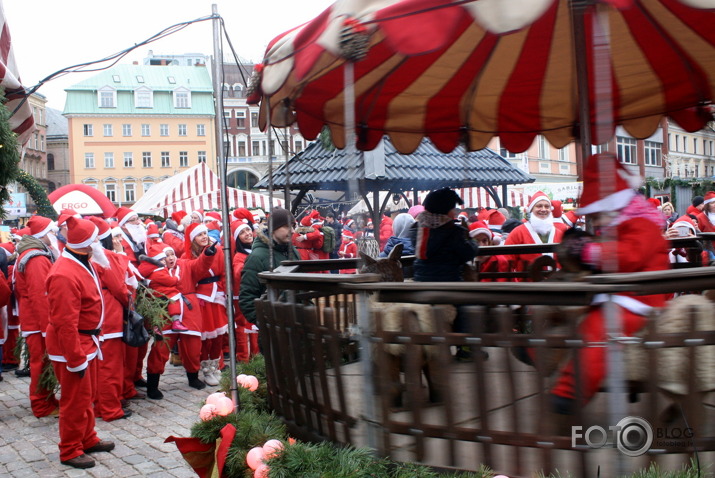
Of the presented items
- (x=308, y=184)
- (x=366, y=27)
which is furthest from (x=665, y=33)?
(x=308, y=184)

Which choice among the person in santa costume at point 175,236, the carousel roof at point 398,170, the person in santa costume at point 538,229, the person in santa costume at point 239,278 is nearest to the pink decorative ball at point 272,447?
the person in santa costume at point 239,278

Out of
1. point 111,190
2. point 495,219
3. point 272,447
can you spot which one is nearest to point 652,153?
point 495,219

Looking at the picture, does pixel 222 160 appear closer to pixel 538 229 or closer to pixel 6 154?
pixel 6 154

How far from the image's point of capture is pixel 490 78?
279 inches

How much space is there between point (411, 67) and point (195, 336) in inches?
176

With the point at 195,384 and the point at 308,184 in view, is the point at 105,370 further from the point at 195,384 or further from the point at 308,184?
the point at 308,184

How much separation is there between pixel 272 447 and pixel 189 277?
17.5 feet

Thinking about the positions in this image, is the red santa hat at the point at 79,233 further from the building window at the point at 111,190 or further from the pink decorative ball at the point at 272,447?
the building window at the point at 111,190

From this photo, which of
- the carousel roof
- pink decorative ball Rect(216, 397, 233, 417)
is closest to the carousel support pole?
pink decorative ball Rect(216, 397, 233, 417)

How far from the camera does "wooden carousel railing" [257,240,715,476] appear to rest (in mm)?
3145

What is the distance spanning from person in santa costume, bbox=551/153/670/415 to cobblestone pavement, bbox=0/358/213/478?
146 inches

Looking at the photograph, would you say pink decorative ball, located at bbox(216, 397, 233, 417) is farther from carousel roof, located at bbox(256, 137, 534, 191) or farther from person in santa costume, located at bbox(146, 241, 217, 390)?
carousel roof, located at bbox(256, 137, 534, 191)

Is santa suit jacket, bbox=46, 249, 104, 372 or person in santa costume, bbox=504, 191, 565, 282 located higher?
person in santa costume, bbox=504, 191, 565, 282

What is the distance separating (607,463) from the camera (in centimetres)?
323
